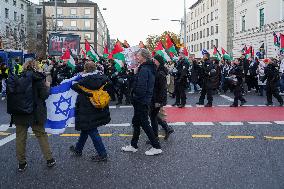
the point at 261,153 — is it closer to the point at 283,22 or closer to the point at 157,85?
the point at 157,85

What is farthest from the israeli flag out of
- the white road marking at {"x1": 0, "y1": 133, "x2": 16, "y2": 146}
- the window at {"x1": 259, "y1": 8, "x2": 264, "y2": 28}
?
the window at {"x1": 259, "y1": 8, "x2": 264, "y2": 28}

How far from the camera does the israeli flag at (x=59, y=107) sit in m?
7.28

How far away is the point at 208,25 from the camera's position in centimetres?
7931

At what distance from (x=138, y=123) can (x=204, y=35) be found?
77.5 m

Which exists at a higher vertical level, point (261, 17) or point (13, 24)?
point (13, 24)

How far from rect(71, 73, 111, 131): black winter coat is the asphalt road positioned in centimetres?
62

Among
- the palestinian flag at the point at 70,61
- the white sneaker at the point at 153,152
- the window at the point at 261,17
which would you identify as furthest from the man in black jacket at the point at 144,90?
the window at the point at 261,17

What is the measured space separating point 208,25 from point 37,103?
75197 millimetres

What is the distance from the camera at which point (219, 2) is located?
70.3 metres

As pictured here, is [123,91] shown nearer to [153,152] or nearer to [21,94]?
[153,152]

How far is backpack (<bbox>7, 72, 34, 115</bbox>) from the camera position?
636cm

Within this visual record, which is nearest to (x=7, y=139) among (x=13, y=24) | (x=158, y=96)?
(x=158, y=96)

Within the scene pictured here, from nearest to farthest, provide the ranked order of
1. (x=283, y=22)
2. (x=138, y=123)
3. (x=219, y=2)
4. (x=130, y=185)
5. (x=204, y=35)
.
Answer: (x=130, y=185) < (x=138, y=123) < (x=283, y=22) < (x=219, y=2) < (x=204, y=35)

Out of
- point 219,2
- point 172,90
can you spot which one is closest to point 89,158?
point 172,90
